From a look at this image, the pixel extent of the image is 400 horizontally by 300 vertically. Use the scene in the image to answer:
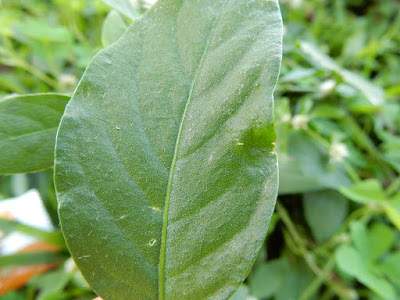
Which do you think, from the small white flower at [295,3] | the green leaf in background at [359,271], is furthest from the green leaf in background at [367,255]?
the small white flower at [295,3]

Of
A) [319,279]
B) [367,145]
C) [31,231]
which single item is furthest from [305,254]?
[31,231]

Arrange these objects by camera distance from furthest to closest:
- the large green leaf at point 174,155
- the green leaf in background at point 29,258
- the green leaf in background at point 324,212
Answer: the green leaf in background at point 29,258
the green leaf in background at point 324,212
the large green leaf at point 174,155

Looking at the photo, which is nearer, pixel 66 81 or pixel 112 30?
pixel 112 30

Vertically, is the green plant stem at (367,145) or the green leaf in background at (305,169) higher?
the green leaf in background at (305,169)

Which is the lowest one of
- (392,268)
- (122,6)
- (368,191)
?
(392,268)

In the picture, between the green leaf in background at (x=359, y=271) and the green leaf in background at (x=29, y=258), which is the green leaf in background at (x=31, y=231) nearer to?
the green leaf in background at (x=29, y=258)

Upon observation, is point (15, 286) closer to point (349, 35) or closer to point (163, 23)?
point (163, 23)

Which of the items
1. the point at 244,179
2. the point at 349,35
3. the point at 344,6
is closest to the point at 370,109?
the point at 349,35

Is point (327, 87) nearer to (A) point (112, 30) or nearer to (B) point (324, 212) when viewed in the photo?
(B) point (324, 212)
